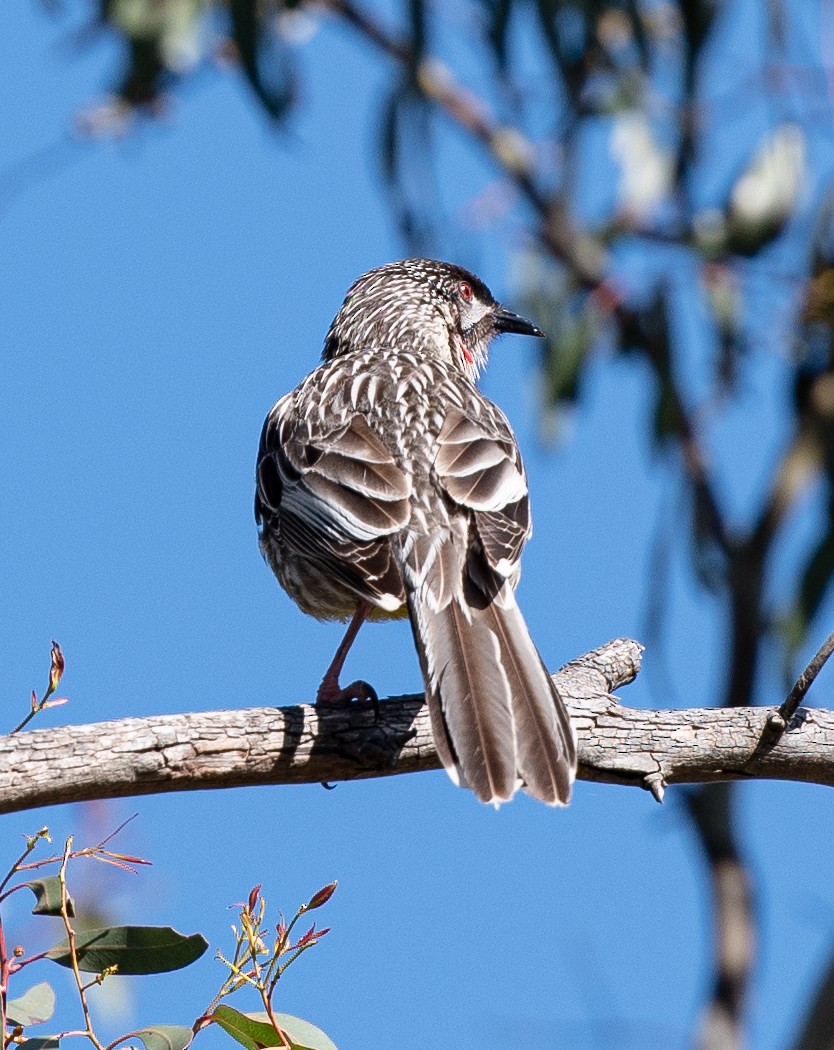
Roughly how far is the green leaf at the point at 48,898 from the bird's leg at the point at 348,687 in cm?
90

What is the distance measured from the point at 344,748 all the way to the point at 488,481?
876 millimetres

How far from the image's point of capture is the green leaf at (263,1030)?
9.17 ft

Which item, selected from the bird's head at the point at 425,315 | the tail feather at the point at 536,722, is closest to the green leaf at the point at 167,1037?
the tail feather at the point at 536,722

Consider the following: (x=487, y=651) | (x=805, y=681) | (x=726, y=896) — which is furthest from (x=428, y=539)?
(x=726, y=896)

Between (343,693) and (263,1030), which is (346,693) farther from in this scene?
(263,1030)

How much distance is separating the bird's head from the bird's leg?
1.50 meters

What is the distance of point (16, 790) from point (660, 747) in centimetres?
134

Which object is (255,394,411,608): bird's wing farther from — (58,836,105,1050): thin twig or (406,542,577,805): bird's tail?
(58,836,105,1050): thin twig

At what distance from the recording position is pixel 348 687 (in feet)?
12.4

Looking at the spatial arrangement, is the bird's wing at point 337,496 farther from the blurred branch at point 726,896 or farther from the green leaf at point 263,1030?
the blurred branch at point 726,896

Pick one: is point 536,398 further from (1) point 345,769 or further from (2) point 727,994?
(1) point 345,769

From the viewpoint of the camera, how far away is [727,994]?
24.8 feet

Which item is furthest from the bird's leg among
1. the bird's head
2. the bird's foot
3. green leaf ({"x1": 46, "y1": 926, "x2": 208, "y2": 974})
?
the bird's head

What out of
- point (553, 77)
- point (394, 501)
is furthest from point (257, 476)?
point (553, 77)
